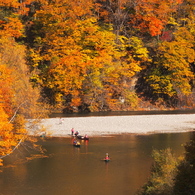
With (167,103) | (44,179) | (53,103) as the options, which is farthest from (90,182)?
(167,103)

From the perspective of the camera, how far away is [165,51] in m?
71.6

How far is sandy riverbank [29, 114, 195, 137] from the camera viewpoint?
44294mm

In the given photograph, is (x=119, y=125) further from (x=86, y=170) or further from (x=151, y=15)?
(x=151, y=15)

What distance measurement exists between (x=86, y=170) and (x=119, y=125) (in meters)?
21.1

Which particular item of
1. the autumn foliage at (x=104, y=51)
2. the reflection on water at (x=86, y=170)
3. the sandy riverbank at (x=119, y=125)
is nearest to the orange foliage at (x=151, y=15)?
the autumn foliage at (x=104, y=51)

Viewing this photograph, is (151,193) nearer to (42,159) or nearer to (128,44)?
(42,159)

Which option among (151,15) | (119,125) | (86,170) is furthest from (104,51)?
(86,170)

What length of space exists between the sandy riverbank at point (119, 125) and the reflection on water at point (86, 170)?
17.7 feet

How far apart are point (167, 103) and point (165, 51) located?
30.5 ft

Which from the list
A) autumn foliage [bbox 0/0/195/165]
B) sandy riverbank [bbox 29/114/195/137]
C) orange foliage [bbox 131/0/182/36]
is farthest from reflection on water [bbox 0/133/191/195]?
orange foliage [bbox 131/0/182/36]

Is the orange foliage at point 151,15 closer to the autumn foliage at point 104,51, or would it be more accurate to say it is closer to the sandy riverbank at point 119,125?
the autumn foliage at point 104,51

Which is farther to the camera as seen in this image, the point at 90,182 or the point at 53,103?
the point at 53,103

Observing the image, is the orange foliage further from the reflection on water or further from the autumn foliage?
the reflection on water

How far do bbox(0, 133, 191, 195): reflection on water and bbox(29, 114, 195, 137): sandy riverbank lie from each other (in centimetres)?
541
